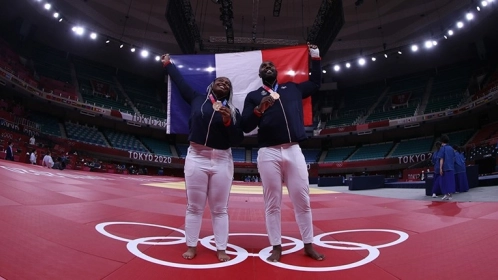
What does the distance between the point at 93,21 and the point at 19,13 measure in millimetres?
5754

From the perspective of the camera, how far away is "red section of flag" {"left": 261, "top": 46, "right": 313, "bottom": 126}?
424 cm

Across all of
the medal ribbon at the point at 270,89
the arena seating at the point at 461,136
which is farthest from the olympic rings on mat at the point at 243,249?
Result: the arena seating at the point at 461,136

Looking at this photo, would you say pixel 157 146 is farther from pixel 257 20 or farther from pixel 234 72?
pixel 234 72

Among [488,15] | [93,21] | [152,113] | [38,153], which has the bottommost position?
[38,153]

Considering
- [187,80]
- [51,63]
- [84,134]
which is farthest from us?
[51,63]

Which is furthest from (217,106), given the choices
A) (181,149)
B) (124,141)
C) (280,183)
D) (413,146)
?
(181,149)

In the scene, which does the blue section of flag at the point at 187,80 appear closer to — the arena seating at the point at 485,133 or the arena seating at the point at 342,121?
the arena seating at the point at 485,133

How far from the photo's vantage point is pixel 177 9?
1645 centimetres

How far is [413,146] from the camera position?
29.4m

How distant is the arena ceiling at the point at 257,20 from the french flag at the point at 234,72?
2247 cm

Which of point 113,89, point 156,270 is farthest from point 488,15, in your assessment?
point 113,89

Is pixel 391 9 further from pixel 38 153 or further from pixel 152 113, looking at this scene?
pixel 38 153

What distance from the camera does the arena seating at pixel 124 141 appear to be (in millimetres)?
30281

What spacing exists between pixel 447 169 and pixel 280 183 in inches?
270
